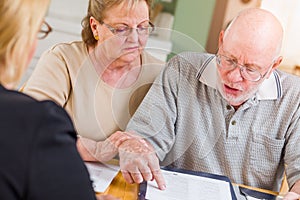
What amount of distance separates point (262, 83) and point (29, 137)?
3.55 ft

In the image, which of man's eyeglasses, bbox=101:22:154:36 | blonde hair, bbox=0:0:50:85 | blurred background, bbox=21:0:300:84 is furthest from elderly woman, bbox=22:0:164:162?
blurred background, bbox=21:0:300:84

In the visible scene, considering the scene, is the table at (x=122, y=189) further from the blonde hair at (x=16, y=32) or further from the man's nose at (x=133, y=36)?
the blonde hair at (x=16, y=32)

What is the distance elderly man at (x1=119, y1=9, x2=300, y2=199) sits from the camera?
150cm

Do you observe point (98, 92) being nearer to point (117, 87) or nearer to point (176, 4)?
point (117, 87)

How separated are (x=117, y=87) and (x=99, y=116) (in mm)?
101

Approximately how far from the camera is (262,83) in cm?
156

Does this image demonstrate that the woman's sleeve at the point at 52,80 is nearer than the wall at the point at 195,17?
Yes

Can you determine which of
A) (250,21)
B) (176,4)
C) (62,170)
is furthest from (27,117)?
(176,4)

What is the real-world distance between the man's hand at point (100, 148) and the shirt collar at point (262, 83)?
37 centimetres

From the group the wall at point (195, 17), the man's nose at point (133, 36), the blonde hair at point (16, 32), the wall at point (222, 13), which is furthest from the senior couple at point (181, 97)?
the wall at point (195, 17)

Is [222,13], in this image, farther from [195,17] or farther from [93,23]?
[93,23]

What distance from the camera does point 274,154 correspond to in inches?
60.8

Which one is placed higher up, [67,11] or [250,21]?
[250,21]

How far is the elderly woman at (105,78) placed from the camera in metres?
1.34
